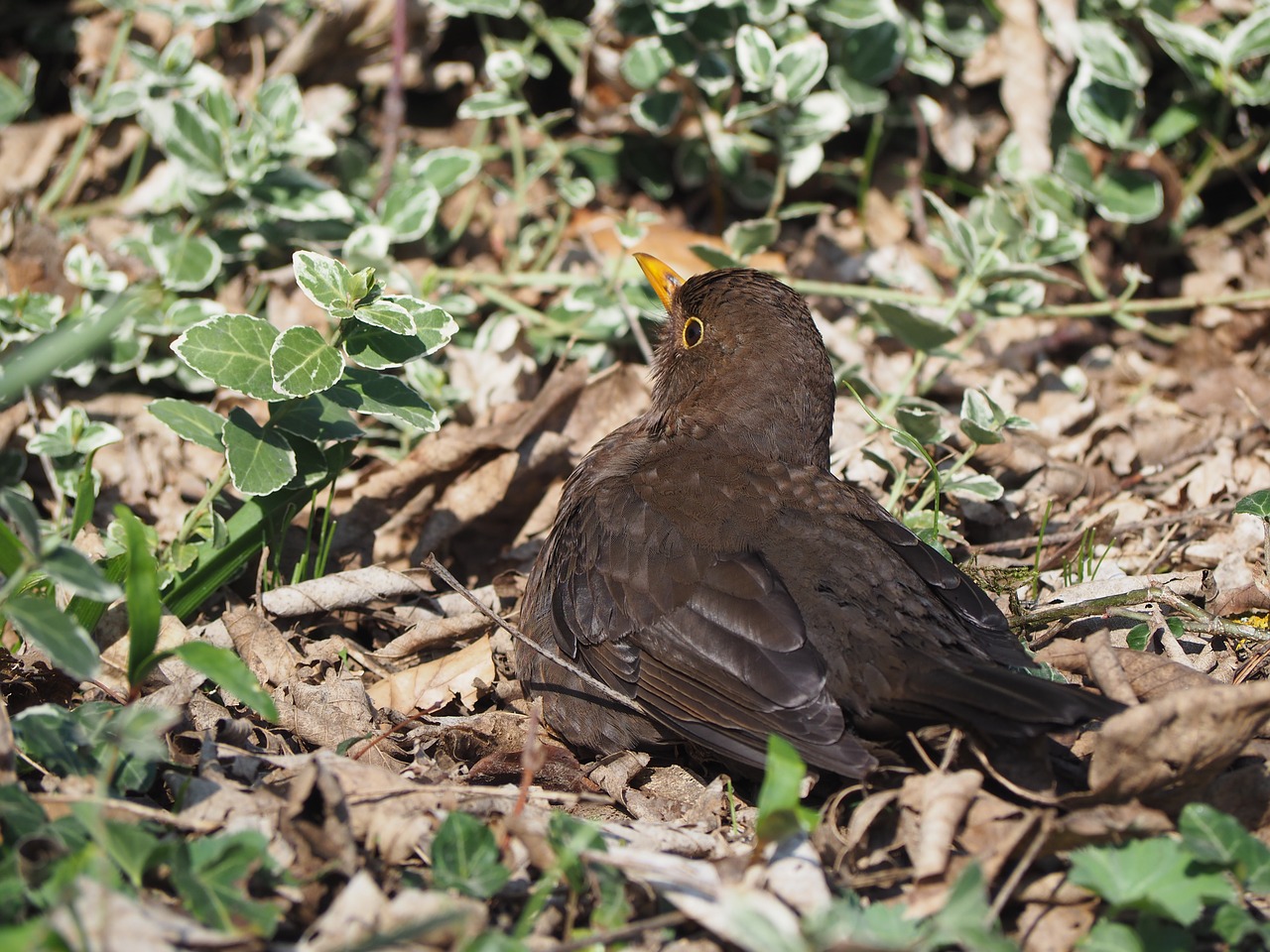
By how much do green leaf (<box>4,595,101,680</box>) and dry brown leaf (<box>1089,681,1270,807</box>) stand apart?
2.35m

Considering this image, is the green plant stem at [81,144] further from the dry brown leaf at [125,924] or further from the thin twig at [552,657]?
the dry brown leaf at [125,924]

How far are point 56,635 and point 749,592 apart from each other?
6.15ft

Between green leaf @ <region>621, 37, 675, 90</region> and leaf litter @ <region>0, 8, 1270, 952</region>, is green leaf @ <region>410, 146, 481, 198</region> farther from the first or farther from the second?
green leaf @ <region>621, 37, 675, 90</region>

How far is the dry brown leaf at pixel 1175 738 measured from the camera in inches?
114

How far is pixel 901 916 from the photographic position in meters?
2.78

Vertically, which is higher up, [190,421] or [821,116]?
[821,116]

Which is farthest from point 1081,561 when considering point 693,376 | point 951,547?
point 693,376

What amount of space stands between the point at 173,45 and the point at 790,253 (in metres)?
3.23

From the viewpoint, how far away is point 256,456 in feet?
13.3

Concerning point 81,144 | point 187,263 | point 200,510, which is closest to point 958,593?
point 200,510

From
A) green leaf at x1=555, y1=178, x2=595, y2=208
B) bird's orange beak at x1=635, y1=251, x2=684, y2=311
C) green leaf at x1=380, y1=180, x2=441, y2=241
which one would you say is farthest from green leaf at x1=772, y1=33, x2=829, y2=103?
green leaf at x1=380, y1=180, x2=441, y2=241

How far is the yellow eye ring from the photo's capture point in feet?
15.3

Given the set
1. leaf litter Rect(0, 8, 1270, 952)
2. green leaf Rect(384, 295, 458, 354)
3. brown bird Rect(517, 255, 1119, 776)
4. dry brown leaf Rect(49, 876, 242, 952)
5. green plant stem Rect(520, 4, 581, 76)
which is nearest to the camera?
dry brown leaf Rect(49, 876, 242, 952)

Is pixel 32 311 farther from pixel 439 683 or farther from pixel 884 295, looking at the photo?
pixel 884 295
